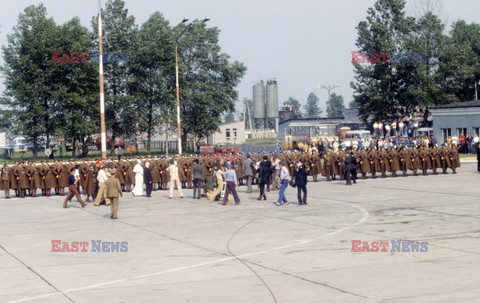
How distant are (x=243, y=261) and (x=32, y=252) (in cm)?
513

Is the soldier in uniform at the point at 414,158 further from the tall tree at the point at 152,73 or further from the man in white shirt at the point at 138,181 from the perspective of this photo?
the tall tree at the point at 152,73

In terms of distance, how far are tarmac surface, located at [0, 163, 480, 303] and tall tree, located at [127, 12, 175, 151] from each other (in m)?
42.5

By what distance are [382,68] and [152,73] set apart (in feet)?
75.1

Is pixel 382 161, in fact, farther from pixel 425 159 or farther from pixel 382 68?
pixel 382 68

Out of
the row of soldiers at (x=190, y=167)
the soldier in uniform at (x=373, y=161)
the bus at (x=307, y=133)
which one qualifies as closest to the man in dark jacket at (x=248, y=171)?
the row of soldiers at (x=190, y=167)

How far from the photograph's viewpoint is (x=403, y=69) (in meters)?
74.2

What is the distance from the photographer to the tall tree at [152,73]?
225ft

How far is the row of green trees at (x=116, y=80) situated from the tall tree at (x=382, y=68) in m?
12.7

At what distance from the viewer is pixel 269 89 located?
138125mm

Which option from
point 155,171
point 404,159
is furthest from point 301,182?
point 404,159

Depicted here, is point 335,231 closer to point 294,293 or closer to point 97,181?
point 294,293

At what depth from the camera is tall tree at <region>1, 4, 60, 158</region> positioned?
6172 cm

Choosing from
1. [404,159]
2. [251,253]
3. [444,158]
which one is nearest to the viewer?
[251,253]

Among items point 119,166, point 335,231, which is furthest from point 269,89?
point 335,231
